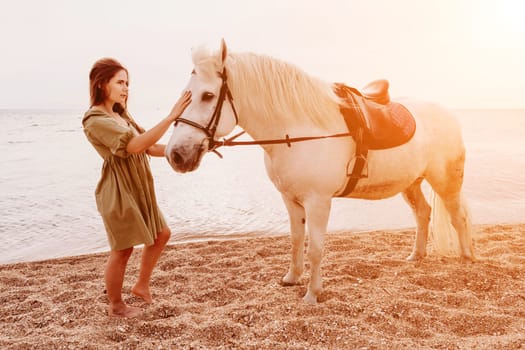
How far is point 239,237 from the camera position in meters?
5.57

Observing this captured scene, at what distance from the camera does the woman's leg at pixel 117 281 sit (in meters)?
2.89

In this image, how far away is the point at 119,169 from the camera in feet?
9.21

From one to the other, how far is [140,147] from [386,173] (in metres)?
1.88

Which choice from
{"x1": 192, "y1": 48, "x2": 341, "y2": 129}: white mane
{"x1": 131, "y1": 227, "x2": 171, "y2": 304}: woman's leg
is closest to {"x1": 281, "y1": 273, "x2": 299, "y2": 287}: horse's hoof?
{"x1": 131, "y1": 227, "x2": 171, "y2": 304}: woman's leg

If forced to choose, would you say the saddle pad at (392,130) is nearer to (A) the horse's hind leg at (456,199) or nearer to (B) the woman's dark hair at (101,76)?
(A) the horse's hind leg at (456,199)

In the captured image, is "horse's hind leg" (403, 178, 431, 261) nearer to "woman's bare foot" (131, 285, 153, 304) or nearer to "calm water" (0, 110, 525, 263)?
"calm water" (0, 110, 525, 263)

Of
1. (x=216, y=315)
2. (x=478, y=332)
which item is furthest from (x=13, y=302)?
(x=478, y=332)

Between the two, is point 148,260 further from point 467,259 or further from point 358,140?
Result: point 467,259

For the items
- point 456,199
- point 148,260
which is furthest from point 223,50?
point 456,199

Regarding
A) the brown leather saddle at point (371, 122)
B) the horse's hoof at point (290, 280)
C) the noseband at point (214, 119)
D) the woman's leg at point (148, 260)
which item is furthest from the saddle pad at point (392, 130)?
the woman's leg at point (148, 260)

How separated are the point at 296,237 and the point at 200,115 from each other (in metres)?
1.36

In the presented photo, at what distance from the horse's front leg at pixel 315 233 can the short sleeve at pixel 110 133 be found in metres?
1.28

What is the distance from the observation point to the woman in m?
2.65

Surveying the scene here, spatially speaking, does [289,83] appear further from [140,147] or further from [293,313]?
[293,313]
